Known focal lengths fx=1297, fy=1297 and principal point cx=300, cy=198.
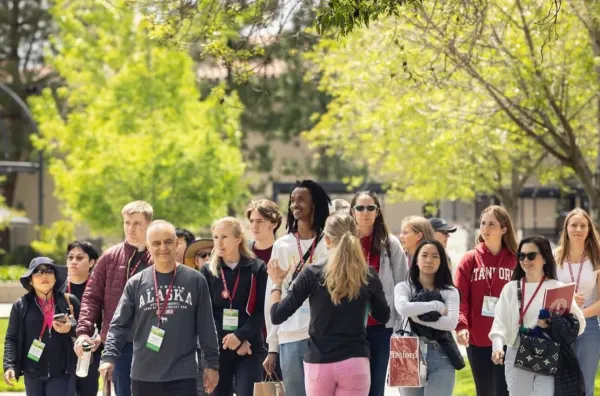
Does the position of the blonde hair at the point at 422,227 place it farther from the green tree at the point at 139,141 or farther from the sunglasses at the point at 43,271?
the green tree at the point at 139,141

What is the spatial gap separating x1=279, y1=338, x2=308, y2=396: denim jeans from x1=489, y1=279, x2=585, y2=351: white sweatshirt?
1.51 m

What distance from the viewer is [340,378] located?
25.8ft

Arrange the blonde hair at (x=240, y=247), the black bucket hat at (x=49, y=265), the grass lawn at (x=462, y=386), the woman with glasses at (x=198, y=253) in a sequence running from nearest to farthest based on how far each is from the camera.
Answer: the blonde hair at (x=240, y=247) < the black bucket hat at (x=49, y=265) < the woman with glasses at (x=198, y=253) < the grass lawn at (x=462, y=386)

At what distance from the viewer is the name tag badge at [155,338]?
8297mm

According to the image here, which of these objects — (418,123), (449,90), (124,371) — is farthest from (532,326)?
(418,123)

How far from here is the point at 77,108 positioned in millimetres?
46906

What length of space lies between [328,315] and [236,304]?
191 centimetres

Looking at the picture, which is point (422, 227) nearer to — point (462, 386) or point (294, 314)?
point (294, 314)

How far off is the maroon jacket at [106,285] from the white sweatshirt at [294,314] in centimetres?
144

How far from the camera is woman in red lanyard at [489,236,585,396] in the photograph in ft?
30.3

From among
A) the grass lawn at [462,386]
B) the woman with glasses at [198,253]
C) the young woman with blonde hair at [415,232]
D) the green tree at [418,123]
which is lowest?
the grass lawn at [462,386]

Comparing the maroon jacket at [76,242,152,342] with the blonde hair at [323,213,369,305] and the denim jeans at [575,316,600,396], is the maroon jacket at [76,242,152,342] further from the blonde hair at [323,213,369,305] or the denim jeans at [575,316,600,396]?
the denim jeans at [575,316,600,396]

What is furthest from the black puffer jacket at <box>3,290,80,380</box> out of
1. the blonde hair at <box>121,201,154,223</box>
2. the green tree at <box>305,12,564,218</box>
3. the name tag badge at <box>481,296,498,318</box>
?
the green tree at <box>305,12,564,218</box>

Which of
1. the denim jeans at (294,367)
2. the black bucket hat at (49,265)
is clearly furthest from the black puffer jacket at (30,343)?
the denim jeans at (294,367)
